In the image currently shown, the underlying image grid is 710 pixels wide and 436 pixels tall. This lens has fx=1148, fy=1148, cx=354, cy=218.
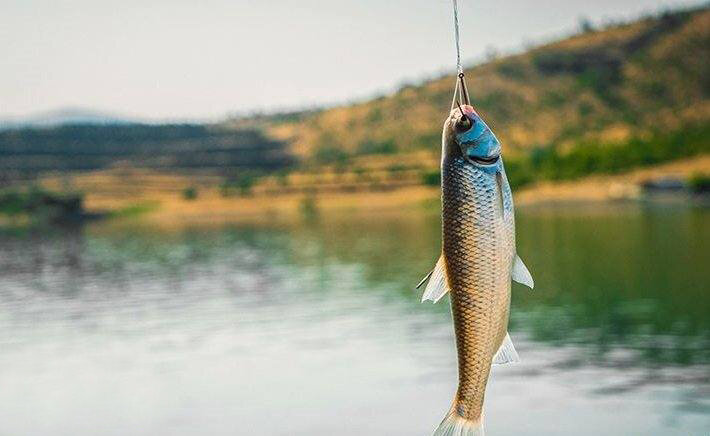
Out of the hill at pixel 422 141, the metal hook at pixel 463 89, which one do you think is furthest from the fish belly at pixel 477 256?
the hill at pixel 422 141

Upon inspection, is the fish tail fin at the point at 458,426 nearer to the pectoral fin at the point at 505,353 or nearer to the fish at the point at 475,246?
the fish at the point at 475,246

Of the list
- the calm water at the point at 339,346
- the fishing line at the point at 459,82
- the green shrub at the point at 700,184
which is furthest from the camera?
the green shrub at the point at 700,184

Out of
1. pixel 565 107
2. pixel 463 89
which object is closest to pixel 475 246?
pixel 463 89

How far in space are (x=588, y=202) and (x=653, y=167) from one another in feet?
31.9

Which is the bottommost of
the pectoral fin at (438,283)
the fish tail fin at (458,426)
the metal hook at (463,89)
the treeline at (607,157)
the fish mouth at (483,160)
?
the treeline at (607,157)

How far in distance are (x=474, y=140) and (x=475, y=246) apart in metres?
0.46

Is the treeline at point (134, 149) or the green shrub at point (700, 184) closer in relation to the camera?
the green shrub at point (700, 184)

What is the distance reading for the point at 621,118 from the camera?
155m

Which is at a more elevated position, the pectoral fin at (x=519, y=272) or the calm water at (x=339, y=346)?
the pectoral fin at (x=519, y=272)

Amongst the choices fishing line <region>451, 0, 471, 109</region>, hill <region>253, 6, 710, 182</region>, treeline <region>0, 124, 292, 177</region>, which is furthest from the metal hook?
treeline <region>0, 124, 292, 177</region>

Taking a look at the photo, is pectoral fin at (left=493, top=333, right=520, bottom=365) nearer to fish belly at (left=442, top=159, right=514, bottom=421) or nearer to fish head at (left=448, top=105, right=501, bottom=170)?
fish belly at (left=442, top=159, right=514, bottom=421)

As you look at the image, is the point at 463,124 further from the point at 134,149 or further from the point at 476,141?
the point at 134,149

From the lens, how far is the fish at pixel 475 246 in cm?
498

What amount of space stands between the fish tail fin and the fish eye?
1288mm
